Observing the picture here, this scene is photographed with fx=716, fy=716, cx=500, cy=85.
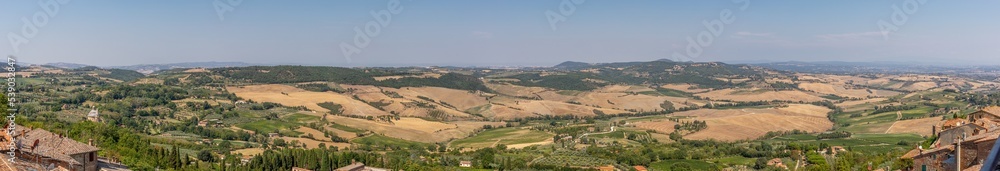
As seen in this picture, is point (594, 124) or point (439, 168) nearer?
point (439, 168)

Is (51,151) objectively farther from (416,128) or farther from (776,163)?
(416,128)

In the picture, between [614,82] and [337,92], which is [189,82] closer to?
[337,92]

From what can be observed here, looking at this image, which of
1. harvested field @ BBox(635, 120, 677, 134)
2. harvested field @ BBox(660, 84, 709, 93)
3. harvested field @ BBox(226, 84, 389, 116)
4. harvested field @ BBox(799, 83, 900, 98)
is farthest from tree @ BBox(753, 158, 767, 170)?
harvested field @ BBox(660, 84, 709, 93)

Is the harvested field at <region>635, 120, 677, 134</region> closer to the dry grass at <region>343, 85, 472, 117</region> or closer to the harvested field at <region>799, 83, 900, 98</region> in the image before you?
the dry grass at <region>343, 85, 472, 117</region>

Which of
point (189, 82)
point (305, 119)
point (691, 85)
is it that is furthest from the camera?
point (691, 85)

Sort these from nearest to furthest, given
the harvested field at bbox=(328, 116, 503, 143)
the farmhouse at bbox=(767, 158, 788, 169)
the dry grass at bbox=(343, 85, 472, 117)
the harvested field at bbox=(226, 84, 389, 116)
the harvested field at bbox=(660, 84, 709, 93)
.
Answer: the farmhouse at bbox=(767, 158, 788, 169) < the harvested field at bbox=(328, 116, 503, 143) < the harvested field at bbox=(226, 84, 389, 116) < the dry grass at bbox=(343, 85, 472, 117) < the harvested field at bbox=(660, 84, 709, 93)

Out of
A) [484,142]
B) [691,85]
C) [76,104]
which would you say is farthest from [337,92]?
[691,85]

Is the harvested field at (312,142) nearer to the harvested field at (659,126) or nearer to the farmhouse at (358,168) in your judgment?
the farmhouse at (358,168)
